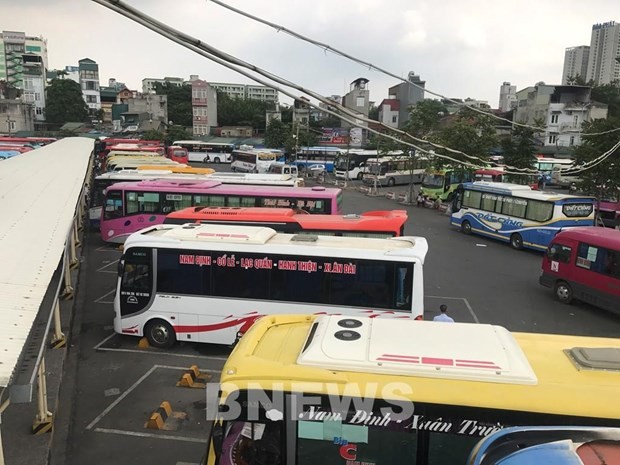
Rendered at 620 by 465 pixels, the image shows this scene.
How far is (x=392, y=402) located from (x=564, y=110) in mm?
58031

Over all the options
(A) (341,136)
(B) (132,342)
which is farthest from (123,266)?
(A) (341,136)

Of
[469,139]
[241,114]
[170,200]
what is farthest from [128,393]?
[241,114]

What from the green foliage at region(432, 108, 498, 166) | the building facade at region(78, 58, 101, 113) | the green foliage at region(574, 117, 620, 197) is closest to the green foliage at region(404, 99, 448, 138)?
the green foliage at region(432, 108, 498, 166)

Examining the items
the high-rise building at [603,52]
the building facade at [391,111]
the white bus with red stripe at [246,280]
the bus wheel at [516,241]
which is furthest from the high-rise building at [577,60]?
the white bus with red stripe at [246,280]

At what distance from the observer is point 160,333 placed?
9.42 meters

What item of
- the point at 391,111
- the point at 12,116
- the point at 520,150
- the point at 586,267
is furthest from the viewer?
the point at 391,111

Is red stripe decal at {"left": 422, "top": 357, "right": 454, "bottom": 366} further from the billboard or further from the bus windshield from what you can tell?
the billboard

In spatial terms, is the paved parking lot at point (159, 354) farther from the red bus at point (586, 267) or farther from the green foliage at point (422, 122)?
the green foliage at point (422, 122)

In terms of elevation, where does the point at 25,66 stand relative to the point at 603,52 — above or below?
below

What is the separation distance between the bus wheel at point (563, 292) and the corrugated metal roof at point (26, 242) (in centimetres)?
1167

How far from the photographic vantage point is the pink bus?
1648cm

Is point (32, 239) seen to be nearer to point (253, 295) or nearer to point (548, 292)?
point (253, 295)

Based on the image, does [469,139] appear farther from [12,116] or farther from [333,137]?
[12,116]

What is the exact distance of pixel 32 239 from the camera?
6242 millimetres
